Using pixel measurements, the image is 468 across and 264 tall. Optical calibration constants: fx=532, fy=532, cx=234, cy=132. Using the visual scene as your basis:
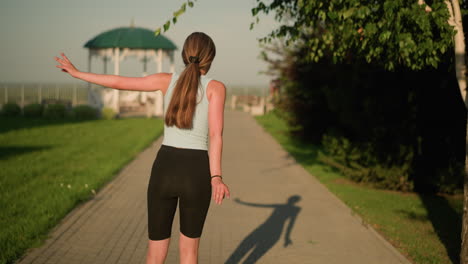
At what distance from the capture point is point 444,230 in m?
7.24

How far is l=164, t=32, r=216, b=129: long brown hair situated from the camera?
323 centimetres

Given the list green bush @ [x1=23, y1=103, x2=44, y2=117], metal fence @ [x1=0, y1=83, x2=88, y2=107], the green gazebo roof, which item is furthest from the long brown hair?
metal fence @ [x1=0, y1=83, x2=88, y2=107]

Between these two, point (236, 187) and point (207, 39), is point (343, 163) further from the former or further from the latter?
point (207, 39)

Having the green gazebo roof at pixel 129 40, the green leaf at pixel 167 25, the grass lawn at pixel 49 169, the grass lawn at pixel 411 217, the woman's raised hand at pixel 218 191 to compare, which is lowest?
the grass lawn at pixel 49 169

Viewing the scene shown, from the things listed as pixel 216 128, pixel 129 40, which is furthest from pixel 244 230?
pixel 129 40

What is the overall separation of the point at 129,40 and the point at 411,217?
70.9 feet

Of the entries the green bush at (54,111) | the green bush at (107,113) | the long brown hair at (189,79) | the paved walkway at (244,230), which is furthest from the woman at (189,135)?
the green bush at (54,111)

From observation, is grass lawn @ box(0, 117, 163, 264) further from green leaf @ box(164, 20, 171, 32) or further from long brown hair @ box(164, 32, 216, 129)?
long brown hair @ box(164, 32, 216, 129)

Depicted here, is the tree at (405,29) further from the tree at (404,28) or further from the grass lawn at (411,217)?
the grass lawn at (411,217)

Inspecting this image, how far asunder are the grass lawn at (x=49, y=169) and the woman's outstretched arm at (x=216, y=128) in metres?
2.83

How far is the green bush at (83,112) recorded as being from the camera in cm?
2710

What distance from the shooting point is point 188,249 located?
3480 millimetres

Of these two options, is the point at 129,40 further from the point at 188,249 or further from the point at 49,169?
the point at 188,249

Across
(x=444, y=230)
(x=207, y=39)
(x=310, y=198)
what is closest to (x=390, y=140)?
(x=310, y=198)
